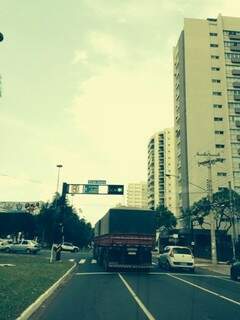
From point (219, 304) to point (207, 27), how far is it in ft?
274

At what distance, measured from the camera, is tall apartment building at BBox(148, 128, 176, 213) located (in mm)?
141375

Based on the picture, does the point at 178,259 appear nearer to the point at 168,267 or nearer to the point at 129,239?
the point at 168,267

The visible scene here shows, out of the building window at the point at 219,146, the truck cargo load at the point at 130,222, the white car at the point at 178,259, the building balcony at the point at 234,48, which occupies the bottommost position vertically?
the white car at the point at 178,259

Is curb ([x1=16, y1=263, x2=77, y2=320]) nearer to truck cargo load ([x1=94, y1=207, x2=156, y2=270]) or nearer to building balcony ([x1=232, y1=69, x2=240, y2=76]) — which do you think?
truck cargo load ([x1=94, y1=207, x2=156, y2=270])

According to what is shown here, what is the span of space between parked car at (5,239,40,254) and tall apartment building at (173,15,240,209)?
36892 millimetres

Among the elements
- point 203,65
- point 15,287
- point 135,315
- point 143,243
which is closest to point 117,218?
point 143,243

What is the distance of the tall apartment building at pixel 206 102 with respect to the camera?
245 ft

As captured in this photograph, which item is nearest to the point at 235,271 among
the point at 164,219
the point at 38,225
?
the point at 38,225

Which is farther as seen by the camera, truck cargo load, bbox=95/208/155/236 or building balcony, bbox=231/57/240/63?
building balcony, bbox=231/57/240/63

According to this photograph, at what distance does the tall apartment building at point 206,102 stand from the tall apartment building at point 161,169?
5837 centimetres

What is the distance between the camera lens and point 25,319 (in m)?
8.00

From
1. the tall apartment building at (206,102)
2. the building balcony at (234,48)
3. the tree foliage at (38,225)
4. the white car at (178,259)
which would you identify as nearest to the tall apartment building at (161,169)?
the tall apartment building at (206,102)

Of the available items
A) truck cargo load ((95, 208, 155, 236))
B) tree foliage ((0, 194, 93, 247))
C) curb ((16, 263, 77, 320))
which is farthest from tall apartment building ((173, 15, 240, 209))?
curb ((16, 263, 77, 320))

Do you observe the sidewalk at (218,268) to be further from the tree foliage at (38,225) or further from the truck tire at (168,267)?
the tree foliage at (38,225)
